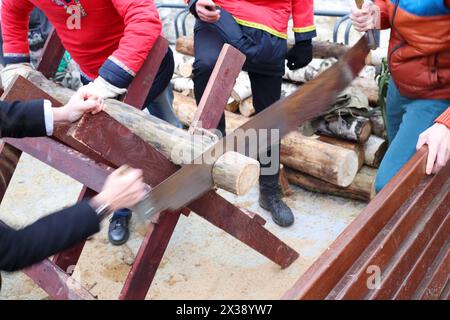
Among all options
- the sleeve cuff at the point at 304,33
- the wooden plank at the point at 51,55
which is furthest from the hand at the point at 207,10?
the wooden plank at the point at 51,55

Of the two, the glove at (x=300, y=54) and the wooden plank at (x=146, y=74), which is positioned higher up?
the wooden plank at (x=146, y=74)

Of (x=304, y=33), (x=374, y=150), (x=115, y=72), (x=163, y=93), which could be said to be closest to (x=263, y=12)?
(x=304, y=33)

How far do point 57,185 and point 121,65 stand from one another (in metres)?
2.37

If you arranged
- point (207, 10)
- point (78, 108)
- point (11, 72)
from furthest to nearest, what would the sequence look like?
1. point (207, 10)
2. point (11, 72)
3. point (78, 108)

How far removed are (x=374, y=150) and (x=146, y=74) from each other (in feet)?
6.94

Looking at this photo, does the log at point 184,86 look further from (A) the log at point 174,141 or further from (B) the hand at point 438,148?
(B) the hand at point 438,148

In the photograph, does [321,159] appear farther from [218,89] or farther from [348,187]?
[218,89]

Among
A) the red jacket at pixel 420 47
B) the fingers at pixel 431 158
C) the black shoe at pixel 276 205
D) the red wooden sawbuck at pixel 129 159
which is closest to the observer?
the fingers at pixel 431 158

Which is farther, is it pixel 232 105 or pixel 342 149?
pixel 232 105

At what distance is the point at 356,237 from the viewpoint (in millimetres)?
1518

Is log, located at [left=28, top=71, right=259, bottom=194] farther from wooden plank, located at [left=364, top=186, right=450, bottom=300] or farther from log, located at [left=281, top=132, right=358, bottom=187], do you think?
log, located at [left=281, top=132, right=358, bottom=187]

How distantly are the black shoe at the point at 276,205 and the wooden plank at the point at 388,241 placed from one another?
5.82 ft

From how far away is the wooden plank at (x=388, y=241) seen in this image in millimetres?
1441

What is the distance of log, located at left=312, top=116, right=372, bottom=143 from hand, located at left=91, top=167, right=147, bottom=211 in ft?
8.17
